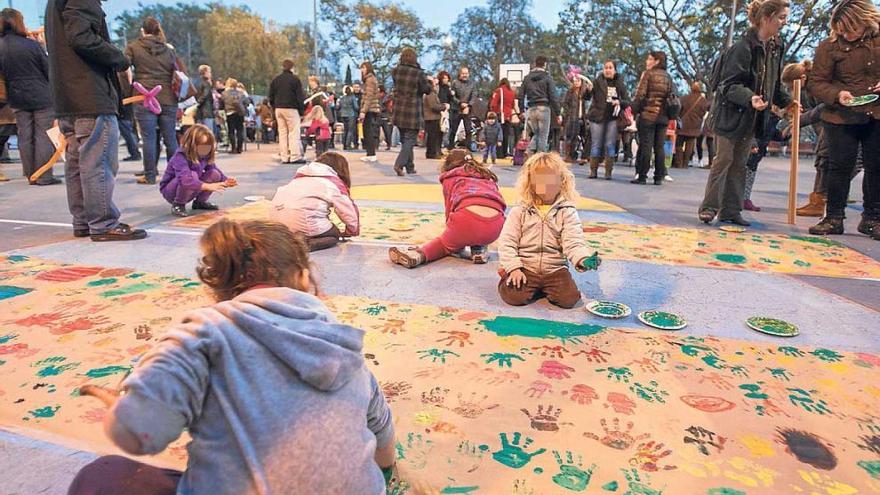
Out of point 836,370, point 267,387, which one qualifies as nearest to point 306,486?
point 267,387

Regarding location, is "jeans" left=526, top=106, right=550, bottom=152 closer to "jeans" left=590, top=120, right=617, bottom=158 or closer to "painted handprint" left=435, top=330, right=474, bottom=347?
"jeans" left=590, top=120, right=617, bottom=158

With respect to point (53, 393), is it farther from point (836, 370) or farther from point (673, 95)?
point (673, 95)

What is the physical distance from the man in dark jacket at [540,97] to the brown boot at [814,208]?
4547 mm

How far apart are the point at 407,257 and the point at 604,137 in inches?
251

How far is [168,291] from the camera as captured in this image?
3236mm

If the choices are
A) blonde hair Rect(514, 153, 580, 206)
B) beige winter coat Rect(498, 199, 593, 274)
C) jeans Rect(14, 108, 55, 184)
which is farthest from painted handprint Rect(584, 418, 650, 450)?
jeans Rect(14, 108, 55, 184)

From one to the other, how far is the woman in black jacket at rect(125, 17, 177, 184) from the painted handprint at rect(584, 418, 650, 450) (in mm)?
6728

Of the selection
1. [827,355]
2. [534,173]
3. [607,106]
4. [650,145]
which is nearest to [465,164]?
[534,173]

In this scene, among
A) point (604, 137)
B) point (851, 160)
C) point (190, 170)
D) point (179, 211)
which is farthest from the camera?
point (604, 137)

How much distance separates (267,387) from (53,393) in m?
1.43

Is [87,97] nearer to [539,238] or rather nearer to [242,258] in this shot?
[539,238]

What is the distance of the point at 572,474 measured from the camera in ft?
5.59

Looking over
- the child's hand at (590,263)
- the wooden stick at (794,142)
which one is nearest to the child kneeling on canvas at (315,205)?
the child's hand at (590,263)

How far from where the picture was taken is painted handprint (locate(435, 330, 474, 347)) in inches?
103
